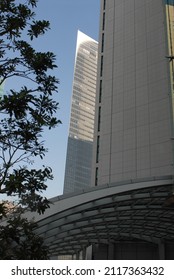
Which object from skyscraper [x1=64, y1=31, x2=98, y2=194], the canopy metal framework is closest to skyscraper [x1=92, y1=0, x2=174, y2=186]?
the canopy metal framework

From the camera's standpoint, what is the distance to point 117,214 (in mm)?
37562

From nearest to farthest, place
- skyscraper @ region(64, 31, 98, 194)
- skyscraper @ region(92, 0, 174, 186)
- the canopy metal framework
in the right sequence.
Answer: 1. the canopy metal framework
2. skyscraper @ region(92, 0, 174, 186)
3. skyscraper @ region(64, 31, 98, 194)

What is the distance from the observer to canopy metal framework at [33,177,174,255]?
28.0m

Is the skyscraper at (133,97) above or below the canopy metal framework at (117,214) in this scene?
above

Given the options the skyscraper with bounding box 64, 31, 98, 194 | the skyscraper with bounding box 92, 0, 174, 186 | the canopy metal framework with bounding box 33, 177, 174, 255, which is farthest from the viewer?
the skyscraper with bounding box 64, 31, 98, 194

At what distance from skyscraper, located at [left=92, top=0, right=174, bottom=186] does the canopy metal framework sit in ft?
26.3

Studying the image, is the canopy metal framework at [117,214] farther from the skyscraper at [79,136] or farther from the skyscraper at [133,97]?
the skyscraper at [79,136]

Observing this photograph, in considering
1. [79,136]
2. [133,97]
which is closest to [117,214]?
[133,97]

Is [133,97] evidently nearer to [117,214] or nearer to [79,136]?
[117,214]

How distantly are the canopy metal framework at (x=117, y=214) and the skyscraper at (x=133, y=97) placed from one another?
26.3 ft

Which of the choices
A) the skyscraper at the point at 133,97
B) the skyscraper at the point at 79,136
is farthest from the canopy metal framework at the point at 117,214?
the skyscraper at the point at 79,136

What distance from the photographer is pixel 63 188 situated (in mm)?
173875

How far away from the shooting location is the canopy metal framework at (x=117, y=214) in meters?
28.0

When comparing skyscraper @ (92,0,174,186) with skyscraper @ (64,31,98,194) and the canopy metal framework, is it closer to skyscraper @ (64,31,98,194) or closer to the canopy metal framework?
the canopy metal framework
